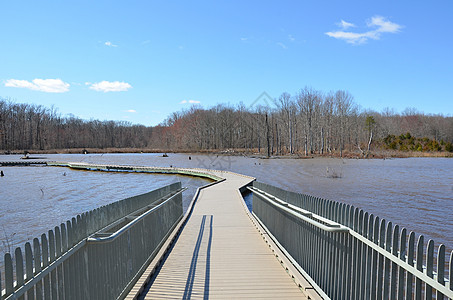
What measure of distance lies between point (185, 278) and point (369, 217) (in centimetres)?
321

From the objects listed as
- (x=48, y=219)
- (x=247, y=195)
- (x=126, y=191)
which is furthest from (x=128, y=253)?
(x=126, y=191)

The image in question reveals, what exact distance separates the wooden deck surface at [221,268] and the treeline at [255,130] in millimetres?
60428

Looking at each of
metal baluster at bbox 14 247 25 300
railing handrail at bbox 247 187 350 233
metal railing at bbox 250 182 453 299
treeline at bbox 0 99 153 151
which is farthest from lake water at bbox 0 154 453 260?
treeline at bbox 0 99 153 151

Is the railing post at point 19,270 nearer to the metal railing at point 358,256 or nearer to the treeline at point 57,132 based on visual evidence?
the metal railing at point 358,256

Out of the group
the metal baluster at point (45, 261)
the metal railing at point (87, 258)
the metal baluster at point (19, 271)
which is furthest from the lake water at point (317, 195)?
the metal baluster at point (19, 271)

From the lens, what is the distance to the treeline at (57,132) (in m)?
111

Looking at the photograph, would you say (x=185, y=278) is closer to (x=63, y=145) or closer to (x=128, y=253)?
(x=128, y=253)

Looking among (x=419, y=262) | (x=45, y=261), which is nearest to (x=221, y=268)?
(x=45, y=261)

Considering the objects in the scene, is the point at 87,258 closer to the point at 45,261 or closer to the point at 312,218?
the point at 45,261

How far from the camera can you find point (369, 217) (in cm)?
344

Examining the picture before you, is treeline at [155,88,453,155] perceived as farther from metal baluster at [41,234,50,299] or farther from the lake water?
metal baluster at [41,234,50,299]

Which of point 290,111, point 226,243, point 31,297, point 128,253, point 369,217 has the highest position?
point 290,111

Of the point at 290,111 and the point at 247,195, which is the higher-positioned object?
the point at 290,111

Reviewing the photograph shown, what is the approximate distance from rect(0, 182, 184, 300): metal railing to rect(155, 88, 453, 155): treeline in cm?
6665
